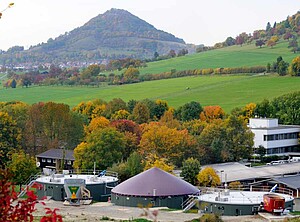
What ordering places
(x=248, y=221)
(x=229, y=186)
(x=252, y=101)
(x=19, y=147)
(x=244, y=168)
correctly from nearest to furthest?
(x=248, y=221) < (x=229, y=186) < (x=244, y=168) < (x=19, y=147) < (x=252, y=101)

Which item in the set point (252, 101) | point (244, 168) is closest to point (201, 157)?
point (244, 168)

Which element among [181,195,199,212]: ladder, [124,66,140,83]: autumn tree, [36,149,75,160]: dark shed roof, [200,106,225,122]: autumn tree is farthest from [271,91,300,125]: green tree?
[124,66,140,83]: autumn tree

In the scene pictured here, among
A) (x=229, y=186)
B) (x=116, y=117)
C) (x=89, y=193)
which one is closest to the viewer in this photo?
(x=89, y=193)

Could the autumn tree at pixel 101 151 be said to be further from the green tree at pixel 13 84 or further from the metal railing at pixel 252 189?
the green tree at pixel 13 84

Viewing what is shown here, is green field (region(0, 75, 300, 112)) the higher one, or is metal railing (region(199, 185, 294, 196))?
green field (region(0, 75, 300, 112))

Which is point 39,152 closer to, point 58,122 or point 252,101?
point 58,122

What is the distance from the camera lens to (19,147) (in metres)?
87.4

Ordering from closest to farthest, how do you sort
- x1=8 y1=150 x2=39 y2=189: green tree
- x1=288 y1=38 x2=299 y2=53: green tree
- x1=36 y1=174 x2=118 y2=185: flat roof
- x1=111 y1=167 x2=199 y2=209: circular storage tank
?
x1=111 y1=167 x2=199 y2=209: circular storage tank, x1=36 y1=174 x2=118 y2=185: flat roof, x1=8 y1=150 x2=39 y2=189: green tree, x1=288 y1=38 x2=299 y2=53: green tree

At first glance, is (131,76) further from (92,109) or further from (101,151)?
(101,151)

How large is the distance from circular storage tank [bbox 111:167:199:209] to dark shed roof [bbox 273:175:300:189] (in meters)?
13.0

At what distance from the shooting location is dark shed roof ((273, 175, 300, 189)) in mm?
69312

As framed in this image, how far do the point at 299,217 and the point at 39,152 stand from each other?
151 feet

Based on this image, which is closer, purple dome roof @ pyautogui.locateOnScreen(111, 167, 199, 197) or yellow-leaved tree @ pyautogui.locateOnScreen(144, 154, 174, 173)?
purple dome roof @ pyautogui.locateOnScreen(111, 167, 199, 197)

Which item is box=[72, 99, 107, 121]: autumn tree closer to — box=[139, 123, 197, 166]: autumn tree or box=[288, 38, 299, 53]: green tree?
box=[139, 123, 197, 166]: autumn tree
